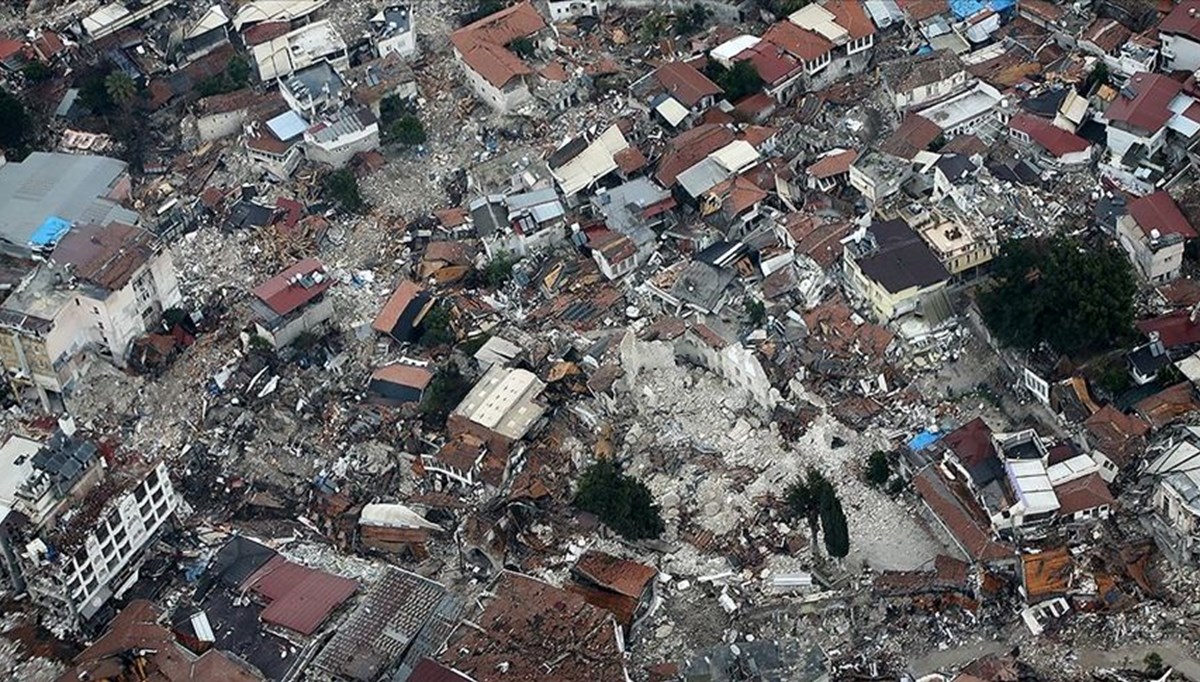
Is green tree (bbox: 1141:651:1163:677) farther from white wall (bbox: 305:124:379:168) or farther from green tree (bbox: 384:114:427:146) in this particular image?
white wall (bbox: 305:124:379:168)

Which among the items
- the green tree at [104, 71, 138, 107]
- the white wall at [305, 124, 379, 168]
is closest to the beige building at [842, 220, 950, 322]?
the white wall at [305, 124, 379, 168]

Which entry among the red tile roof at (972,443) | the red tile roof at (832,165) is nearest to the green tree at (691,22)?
the red tile roof at (832,165)

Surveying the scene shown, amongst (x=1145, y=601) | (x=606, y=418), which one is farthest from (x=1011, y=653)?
(x=606, y=418)

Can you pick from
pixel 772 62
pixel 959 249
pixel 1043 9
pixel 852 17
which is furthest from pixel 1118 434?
pixel 852 17

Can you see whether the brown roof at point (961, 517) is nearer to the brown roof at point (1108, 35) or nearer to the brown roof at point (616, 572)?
the brown roof at point (616, 572)

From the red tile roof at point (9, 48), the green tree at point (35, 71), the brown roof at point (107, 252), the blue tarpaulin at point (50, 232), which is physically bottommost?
the blue tarpaulin at point (50, 232)

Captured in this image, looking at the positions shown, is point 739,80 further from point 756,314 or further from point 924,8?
point 756,314
